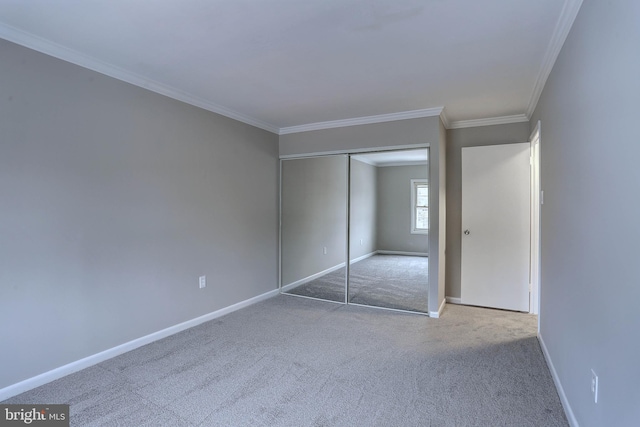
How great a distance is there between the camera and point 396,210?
4.11 meters

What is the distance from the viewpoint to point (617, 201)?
4.17 ft

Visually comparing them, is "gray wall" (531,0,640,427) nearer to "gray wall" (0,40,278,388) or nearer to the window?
the window

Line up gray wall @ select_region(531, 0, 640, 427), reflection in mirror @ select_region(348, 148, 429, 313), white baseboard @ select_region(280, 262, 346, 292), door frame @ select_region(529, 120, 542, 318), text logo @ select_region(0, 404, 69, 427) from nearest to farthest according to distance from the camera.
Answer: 1. gray wall @ select_region(531, 0, 640, 427)
2. text logo @ select_region(0, 404, 69, 427)
3. door frame @ select_region(529, 120, 542, 318)
4. reflection in mirror @ select_region(348, 148, 429, 313)
5. white baseboard @ select_region(280, 262, 346, 292)

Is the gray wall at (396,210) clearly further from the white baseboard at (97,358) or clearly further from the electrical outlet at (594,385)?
the electrical outlet at (594,385)

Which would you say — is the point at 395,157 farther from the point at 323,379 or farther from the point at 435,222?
the point at 323,379

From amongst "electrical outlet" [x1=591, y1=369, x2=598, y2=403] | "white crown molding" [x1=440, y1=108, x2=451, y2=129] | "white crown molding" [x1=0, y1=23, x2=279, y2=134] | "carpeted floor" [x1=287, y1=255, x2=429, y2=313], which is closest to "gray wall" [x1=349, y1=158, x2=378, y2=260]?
"carpeted floor" [x1=287, y1=255, x2=429, y2=313]

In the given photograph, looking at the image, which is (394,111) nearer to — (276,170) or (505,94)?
(505,94)

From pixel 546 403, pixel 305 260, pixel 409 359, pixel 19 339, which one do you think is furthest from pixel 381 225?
pixel 19 339

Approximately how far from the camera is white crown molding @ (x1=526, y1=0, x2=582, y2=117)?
1.78 m

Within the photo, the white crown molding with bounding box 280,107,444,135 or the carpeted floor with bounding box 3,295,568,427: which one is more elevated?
the white crown molding with bounding box 280,107,444,135

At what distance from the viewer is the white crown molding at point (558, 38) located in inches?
70.2

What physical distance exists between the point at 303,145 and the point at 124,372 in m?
3.18

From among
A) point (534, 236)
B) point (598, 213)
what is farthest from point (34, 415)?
point (534, 236)

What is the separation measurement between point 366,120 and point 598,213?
285 centimetres
